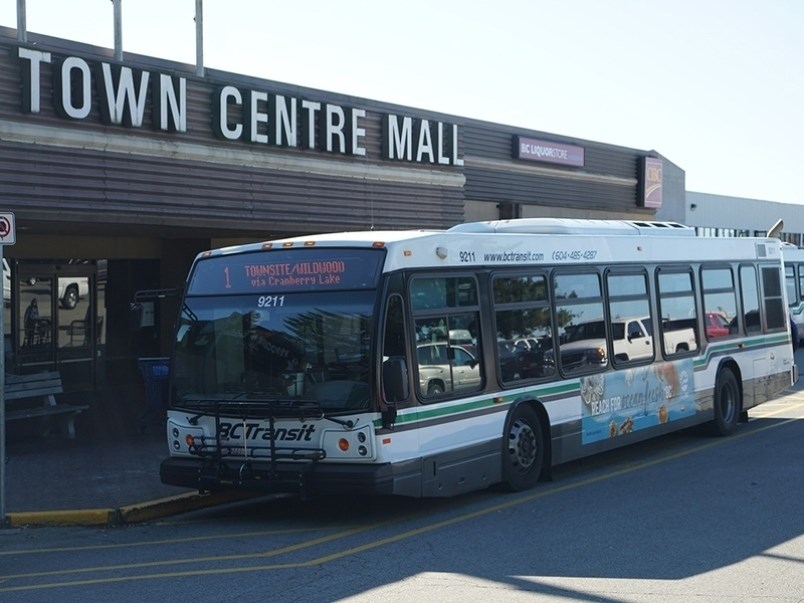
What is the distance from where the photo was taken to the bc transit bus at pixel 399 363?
966 centimetres

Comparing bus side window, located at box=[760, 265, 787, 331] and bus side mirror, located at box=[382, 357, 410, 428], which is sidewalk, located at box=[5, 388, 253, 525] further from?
bus side window, located at box=[760, 265, 787, 331]

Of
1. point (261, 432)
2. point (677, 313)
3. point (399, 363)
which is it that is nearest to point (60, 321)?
point (677, 313)

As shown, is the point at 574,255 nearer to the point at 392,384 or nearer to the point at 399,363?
the point at 399,363

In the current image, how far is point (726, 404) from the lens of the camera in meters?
15.8

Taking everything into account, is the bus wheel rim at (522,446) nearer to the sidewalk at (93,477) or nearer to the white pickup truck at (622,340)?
the white pickup truck at (622,340)

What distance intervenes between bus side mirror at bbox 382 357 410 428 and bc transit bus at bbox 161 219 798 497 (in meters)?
0.01

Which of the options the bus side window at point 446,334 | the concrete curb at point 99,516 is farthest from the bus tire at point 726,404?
the concrete curb at point 99,516

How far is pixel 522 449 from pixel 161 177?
7475 mm

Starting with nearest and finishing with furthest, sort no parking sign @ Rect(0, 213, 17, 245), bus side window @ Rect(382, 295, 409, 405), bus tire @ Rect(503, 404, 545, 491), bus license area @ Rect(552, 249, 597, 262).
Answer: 1. bus side window @ Rect(382, 295, 409, 405)
2. no parking sign @ Rect(0, 213, 17, 245)
3. bus tire @ Rect(503, 404, 545, 491)
4. bus license area @ Rect(552, 249, 597, 262)

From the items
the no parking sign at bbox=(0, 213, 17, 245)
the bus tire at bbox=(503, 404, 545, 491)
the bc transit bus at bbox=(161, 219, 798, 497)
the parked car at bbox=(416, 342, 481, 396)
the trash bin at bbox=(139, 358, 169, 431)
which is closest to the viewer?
the bc transit bus at bbox=(161, 219, 798, 497)

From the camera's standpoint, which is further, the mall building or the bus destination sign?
the mall building

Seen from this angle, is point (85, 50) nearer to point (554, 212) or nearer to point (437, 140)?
point (437, 140)

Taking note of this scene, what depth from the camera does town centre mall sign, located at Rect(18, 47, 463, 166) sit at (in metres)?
14.5

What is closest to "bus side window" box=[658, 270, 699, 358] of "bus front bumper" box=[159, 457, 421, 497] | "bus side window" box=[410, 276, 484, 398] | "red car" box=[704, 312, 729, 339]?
"red car" box=[704, 312, 729, 339]
